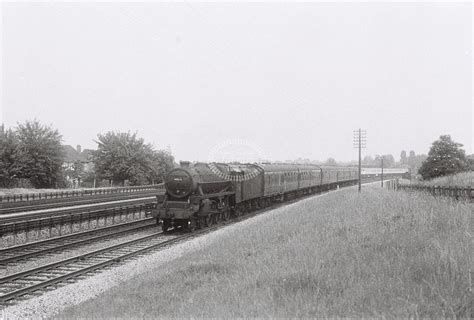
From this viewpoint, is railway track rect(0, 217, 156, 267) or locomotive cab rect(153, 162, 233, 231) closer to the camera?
railway track rect(0, 217, 156, 267)

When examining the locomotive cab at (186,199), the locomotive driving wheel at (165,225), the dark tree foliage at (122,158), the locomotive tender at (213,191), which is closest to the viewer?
the locomotive cab at (186,199)

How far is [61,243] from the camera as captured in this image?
15.6 meters

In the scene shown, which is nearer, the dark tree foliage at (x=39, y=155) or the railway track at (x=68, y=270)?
the railway track at (x=68, y=270)

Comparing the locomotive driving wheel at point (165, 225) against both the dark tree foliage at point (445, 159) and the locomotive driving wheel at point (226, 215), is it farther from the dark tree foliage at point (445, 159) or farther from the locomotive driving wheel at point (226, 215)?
the dark tree foliage at point (445, 159)

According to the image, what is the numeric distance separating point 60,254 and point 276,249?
7.28 m

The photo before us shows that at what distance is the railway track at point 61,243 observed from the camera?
13.0m

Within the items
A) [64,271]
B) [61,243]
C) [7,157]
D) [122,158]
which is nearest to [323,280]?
[64,271]

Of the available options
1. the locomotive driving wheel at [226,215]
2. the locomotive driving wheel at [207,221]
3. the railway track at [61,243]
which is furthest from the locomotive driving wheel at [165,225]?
the locomotive driving wheel at [226,215]

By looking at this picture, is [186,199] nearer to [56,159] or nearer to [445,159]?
[56,159]

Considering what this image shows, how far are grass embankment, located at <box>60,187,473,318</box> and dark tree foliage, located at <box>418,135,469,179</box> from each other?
4936 centimetres

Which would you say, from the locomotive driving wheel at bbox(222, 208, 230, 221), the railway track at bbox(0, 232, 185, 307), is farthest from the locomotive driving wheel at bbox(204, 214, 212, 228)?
the railway track at bbox(0, 232, 185, 307)

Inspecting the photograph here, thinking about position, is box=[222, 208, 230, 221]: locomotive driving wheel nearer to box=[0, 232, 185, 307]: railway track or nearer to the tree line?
box=[0, 232, 185, 307]: railway track

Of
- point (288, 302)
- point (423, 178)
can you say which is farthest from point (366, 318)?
point (423, 178)

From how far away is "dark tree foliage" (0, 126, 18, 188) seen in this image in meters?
39.9
